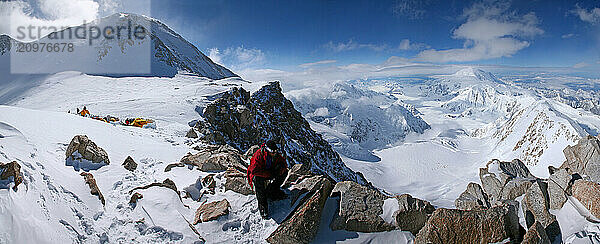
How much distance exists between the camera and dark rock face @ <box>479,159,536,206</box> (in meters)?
10.5

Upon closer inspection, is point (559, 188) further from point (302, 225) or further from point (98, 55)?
point (98, 55)

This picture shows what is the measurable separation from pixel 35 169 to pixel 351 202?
9.44 meters

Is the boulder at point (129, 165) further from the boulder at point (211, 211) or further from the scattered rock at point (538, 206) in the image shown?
the scattered rock at point (538, 206)

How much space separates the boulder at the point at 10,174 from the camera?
5415mm

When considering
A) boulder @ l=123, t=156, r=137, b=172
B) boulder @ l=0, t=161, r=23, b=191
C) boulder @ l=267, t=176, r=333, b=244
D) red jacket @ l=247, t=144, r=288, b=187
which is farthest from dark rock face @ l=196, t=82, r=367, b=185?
boulder @ l=267, t=176, r=333, b=244

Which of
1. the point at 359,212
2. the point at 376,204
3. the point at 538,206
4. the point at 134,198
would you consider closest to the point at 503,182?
the point at 538,206

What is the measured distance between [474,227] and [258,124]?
101 feet

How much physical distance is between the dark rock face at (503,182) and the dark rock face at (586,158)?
6.19ft

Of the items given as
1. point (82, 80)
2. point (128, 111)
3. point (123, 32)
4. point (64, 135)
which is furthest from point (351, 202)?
point (123, 32)

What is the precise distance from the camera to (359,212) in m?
7.20

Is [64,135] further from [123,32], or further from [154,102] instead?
[123,32]

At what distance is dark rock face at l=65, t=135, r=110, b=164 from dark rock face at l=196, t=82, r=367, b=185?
10109 mm

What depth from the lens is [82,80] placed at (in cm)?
5356

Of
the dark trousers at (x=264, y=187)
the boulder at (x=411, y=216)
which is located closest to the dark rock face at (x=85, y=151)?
the dark trousers at (x=264, y=187)
